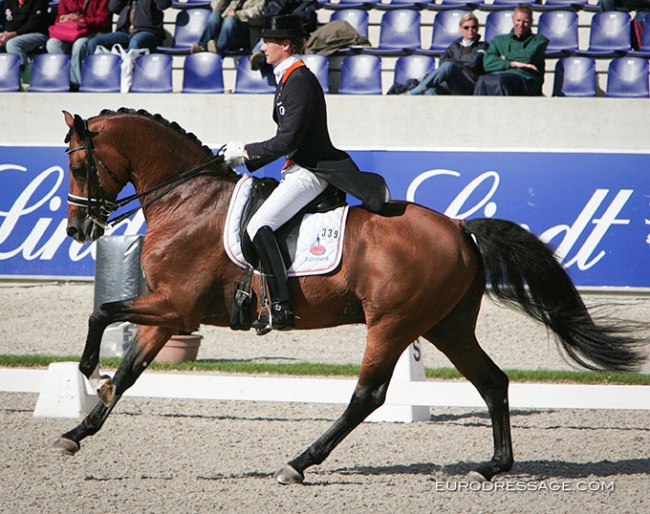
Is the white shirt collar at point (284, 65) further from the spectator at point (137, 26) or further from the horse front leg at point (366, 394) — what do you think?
the spectator at point (137, 26)

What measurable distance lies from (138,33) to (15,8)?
2.10 meters

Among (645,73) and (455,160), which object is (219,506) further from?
(645,73)

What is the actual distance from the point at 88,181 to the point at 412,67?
8687 millimetres

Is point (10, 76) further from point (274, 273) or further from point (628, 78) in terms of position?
point (274, 273)

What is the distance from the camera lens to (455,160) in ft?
37.4

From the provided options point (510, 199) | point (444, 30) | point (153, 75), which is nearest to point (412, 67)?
point (444, 30)

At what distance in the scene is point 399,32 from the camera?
14391 mm

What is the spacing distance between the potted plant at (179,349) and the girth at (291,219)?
3455 millimetres

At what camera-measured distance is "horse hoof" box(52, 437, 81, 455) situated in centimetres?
536

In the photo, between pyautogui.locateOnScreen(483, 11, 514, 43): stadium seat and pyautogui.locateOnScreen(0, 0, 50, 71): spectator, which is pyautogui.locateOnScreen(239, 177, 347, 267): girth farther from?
pyautogui.locateOnScreen(0, 0, 50, 71): spectator

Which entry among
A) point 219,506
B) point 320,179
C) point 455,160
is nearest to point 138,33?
point 455,160

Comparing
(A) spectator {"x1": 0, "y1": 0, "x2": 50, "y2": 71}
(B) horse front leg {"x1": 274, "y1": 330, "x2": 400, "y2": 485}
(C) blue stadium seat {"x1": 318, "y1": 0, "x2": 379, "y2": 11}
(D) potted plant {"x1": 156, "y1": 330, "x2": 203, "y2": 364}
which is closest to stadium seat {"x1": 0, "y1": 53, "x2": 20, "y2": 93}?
(A) spectator {"x1": 0, "y1": 0, "x2": 50, "y2": 71}

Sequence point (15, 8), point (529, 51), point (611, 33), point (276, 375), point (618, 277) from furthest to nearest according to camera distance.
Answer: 1. point (15, 8)
2. point (611, 33)
3. point (529, 51)
4. point (618, 277)
5. point (276, 375)

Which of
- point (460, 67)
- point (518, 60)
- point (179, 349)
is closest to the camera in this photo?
point (179, 349)
